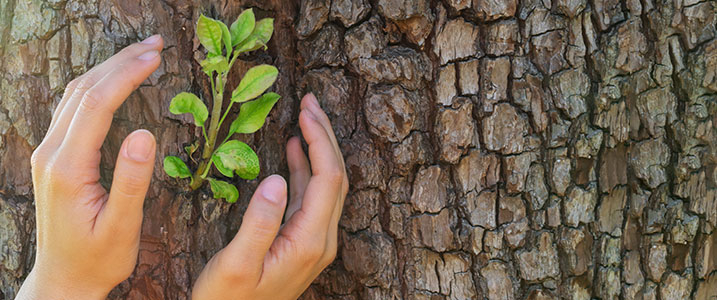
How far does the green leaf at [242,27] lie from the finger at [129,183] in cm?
30

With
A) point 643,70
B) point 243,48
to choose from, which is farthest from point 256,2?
point 643,70

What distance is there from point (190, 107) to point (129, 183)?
0.22 meters

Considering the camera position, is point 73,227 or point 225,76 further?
point 225,76

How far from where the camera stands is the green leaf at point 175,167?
4.20 ft

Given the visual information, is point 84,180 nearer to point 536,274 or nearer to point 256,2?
point 256,2

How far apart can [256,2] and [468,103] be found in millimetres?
574

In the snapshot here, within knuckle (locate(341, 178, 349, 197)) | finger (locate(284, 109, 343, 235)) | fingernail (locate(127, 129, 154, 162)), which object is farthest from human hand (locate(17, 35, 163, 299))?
knuckle (locate(341, 178, 349, 197))

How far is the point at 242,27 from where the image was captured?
1.31 meters

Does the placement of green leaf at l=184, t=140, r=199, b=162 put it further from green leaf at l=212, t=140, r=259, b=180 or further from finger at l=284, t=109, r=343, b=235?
finger at l=284, t=109, r=343, b=235

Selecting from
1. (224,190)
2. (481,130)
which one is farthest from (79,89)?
(481,130)

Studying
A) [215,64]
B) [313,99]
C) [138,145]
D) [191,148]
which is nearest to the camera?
[138,145]

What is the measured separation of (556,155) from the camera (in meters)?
1.38

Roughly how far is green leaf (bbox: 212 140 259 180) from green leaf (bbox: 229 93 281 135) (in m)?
0.06

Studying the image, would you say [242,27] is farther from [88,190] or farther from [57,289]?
[57,289]
